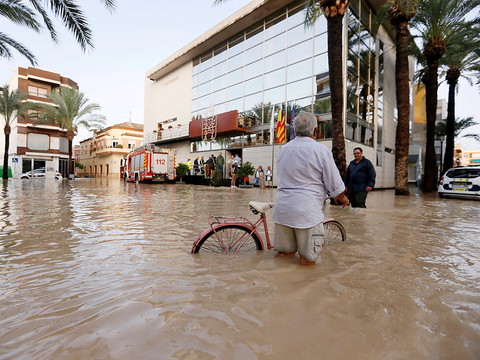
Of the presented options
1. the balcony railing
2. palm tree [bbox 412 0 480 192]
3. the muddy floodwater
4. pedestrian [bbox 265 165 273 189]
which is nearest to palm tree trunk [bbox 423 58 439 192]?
palm tree [bbox 412 0 480 192]

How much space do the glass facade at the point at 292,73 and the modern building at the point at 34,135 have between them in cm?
2923

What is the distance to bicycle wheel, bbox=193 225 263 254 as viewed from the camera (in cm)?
336

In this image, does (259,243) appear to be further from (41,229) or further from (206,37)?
(206,37)

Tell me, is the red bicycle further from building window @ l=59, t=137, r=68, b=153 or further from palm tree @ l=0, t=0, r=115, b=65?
building window @ l=59, t=137, r=68, b=153

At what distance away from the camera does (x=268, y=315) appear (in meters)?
2.03

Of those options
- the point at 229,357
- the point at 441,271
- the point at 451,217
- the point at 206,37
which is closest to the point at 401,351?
the point at 229,357

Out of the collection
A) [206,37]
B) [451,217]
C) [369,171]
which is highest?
[206,37]

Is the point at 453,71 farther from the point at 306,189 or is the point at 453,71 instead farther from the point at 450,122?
the point at 306,189

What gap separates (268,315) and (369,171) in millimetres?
5823

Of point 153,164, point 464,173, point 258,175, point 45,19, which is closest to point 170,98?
point 153,164

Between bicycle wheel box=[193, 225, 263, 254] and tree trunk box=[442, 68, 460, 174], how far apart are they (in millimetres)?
20335

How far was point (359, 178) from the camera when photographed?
707cm

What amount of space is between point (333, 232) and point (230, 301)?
7.50 feet

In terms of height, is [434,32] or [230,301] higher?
[434,32]
